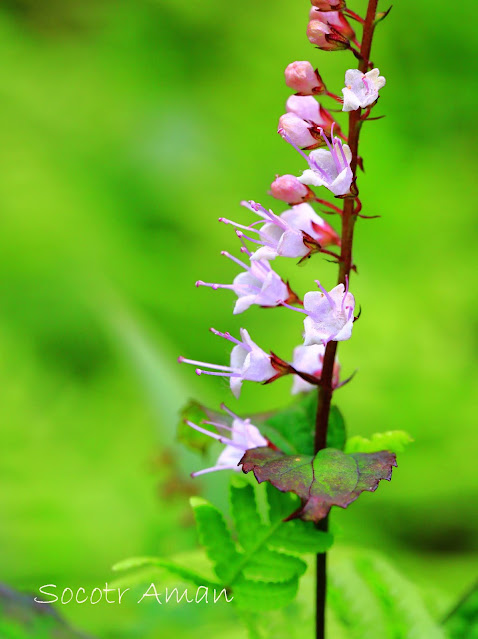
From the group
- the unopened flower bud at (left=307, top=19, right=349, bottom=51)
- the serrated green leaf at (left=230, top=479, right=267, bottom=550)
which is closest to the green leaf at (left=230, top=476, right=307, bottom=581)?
the serrated green leaf at (left=230, top=479, right=267, bottom=550)

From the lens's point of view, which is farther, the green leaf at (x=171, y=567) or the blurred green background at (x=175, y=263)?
the blurred green background at (x=175, y=263)

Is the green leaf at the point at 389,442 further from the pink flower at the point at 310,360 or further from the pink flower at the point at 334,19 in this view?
the pink flower at the point at 334,19

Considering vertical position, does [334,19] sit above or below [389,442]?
above

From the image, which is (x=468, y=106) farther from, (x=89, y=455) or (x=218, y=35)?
(x=89, y=455)

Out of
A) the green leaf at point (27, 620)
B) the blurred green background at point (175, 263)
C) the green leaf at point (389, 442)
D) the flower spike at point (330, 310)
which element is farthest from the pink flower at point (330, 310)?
the blurred green background at point (175, 263)

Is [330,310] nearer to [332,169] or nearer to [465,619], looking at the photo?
[332,169]

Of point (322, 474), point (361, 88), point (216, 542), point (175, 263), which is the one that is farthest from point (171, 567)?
point (175, 263)

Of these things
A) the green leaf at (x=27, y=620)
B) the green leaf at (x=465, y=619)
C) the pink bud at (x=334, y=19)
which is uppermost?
the pink bud at (x=334, y=19)

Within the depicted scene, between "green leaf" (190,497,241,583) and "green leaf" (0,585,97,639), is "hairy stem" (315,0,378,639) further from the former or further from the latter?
"green leaf" (0,585,97,639)

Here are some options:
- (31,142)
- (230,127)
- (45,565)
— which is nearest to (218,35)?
(230,127)
